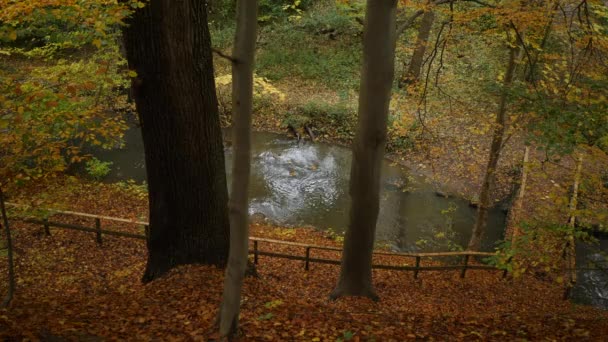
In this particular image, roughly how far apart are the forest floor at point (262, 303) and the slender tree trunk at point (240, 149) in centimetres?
75

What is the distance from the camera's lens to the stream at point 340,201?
12711 mm

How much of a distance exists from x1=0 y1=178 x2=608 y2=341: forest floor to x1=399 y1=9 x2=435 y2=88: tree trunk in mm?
10673

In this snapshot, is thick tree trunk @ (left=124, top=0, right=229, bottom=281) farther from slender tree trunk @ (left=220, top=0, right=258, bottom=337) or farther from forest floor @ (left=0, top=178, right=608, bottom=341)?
slender tree trunk @ (left=220, top=0, right=258, bottom=337)

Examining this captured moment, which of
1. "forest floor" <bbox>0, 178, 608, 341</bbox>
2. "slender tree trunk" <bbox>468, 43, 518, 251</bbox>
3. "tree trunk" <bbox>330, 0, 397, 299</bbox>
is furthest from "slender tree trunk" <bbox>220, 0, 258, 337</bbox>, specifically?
"slender tree trunk" <bbox>468, 43, 518, 251</bbox>

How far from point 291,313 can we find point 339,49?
20.7 m

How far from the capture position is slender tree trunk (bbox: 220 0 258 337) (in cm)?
370

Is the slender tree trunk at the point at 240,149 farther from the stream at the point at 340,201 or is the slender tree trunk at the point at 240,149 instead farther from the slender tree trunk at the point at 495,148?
the stream at the point at 340,201

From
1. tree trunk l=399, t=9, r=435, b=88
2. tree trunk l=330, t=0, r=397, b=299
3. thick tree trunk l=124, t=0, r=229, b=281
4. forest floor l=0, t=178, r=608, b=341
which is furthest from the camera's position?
tree trunk l=399, t=9, r=435, b=88

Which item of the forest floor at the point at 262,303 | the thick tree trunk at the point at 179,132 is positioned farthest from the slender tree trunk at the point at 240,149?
the thick tree trunk at the point at 179,132

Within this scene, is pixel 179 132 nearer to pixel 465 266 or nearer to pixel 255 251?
pixel 255 251

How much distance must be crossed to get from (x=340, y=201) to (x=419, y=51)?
31.7ft

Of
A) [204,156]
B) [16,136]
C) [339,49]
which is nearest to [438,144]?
[339,49]

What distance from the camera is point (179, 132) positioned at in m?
6.28

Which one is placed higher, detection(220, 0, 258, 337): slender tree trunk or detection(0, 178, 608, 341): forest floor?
detection(220, 0, 258, 337): slender tree trunk
